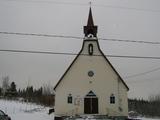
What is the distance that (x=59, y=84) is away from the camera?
39.6m

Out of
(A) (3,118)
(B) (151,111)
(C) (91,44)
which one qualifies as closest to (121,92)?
(C) (91,44)

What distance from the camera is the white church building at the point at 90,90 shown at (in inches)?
1550

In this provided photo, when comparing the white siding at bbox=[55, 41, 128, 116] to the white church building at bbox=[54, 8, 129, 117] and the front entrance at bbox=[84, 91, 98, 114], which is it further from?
the front entrance at bbox=[84, 91, 98, 114]

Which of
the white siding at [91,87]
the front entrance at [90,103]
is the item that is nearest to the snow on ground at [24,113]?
the white siding at [91,87]

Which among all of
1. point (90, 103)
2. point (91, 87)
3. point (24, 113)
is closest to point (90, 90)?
point (91, 87)

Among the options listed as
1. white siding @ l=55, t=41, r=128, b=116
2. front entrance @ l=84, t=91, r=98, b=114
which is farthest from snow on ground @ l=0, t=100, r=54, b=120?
front entrance @ l=84, t=91, r=98, b=114

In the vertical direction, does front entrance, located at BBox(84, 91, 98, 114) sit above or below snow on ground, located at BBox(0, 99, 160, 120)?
above

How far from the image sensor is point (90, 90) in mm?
39625

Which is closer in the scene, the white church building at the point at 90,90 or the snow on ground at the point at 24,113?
the snow on ground at the point at 24,113

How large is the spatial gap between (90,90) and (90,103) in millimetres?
1555

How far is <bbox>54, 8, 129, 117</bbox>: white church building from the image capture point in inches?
1550

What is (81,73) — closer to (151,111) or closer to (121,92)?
(121,92)

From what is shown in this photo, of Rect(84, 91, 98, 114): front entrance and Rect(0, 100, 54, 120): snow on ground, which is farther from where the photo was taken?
Rect(84, 91, 98, 114): front entrance

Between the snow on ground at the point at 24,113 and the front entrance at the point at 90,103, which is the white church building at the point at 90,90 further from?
the snow on ground at the point at 24,113
